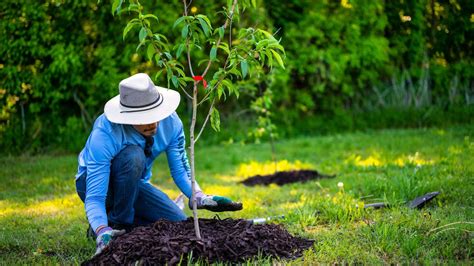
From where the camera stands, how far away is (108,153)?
364 centimetres

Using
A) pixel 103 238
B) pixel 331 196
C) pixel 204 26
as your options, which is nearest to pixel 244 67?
pixel 204 26

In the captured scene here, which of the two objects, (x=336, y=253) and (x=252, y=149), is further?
(x=252, y=149)

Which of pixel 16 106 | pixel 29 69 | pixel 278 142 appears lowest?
pixel 278 142

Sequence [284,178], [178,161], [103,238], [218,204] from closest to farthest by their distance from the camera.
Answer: [103,238] < [218,204] < [178,161] < [284,178]

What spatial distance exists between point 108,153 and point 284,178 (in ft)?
10.1

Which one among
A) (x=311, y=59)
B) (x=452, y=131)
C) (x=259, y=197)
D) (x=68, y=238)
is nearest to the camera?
Result: (x=68, y=238)

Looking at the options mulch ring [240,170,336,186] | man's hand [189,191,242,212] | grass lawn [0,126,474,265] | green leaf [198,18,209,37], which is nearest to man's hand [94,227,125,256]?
grass lawn [0,126,474,265]

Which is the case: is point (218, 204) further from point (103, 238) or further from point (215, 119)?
point (103, 238)

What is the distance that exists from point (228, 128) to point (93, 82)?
2.16 metres

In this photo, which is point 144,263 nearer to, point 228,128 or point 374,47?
point 228,128

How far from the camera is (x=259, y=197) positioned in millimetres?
5664

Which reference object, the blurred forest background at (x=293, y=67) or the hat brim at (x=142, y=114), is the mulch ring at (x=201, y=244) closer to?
the hat brim at (x=142, y=114)

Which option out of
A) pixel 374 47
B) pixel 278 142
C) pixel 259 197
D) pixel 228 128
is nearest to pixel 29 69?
pixel 228 128

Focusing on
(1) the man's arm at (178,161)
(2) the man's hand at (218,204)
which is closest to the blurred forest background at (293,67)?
(1) the man's arm at (178,161)
